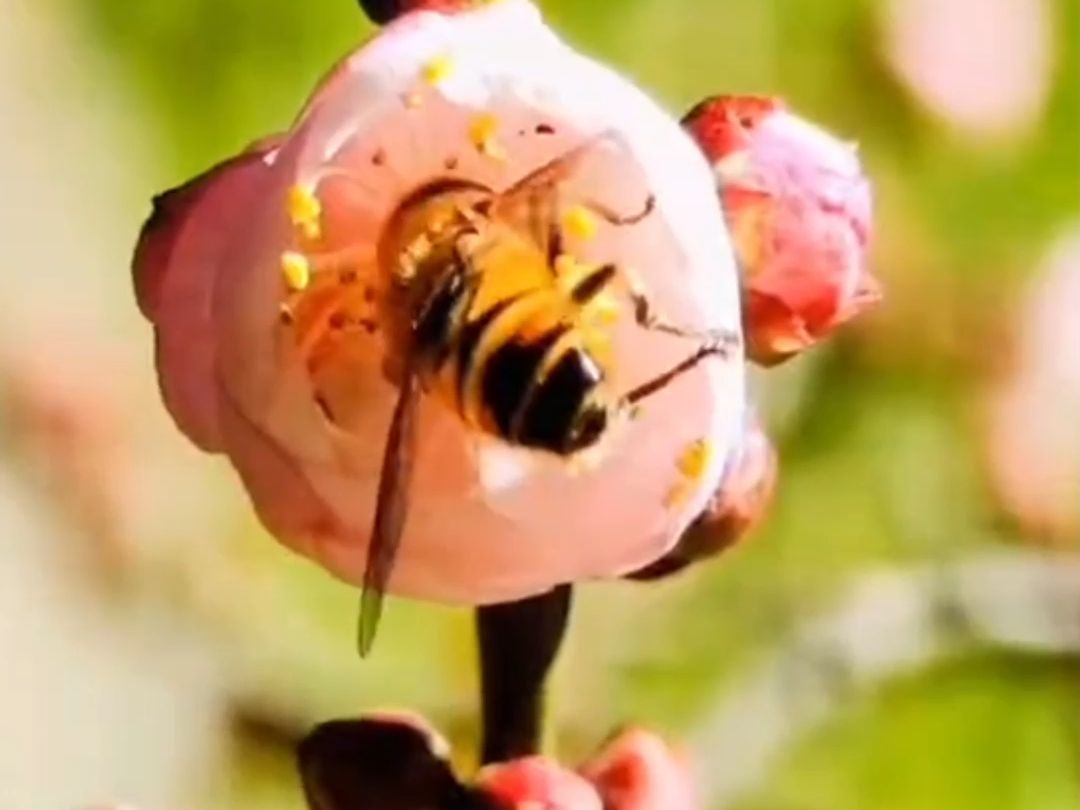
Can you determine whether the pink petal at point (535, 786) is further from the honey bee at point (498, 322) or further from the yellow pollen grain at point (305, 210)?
the yellow pollen grain at point (305, 210)

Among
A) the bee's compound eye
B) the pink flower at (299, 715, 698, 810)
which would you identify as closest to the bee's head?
the bee's compound eye

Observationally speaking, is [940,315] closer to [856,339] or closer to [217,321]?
[856,339]

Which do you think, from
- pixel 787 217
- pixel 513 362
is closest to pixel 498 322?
pixel 513 362

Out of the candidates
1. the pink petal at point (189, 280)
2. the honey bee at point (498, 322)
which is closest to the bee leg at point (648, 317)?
the honey bee at point (498, 322)

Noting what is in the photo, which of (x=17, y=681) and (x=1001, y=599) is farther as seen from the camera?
(x=1001, y=599)

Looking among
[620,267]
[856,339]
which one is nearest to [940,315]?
[856,339]

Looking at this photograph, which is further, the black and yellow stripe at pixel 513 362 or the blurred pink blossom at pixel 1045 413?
the blurred pink blossom at pixel 1045 413
